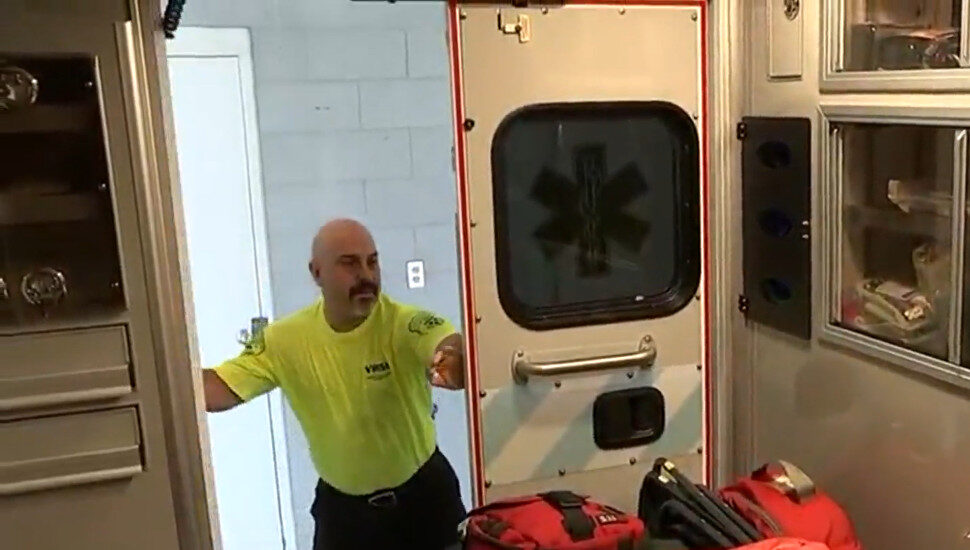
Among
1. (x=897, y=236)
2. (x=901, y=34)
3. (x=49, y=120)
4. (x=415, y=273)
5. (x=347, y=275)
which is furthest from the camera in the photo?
(x=415, y=273)

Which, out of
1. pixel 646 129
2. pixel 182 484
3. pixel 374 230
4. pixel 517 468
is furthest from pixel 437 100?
pixel 182 484

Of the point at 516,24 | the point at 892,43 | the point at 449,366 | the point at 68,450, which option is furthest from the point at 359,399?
the point at 892,43

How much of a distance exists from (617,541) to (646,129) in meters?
0.82

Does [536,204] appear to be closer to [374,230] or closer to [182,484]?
[182,484]

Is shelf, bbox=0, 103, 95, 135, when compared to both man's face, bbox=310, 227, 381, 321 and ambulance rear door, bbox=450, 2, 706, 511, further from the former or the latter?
man's face, bbox=310, 227, 381, 321

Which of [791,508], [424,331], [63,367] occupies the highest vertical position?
[63,367]

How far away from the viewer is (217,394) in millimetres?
2395

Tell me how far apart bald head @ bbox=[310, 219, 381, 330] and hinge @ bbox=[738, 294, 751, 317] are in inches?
34.9

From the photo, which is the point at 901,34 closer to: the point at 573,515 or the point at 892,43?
the point at 892,43

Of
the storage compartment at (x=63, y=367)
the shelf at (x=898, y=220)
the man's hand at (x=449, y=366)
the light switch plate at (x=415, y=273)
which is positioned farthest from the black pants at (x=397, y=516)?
the shelf at (x=898, y=220)

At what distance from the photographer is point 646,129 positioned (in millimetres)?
2061

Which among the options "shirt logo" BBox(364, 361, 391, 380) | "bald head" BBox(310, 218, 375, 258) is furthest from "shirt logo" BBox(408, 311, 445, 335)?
"bald head" BBox(310, 218, 375, 258)

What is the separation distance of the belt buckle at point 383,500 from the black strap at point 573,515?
2.22ft

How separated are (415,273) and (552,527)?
4.88 feet
